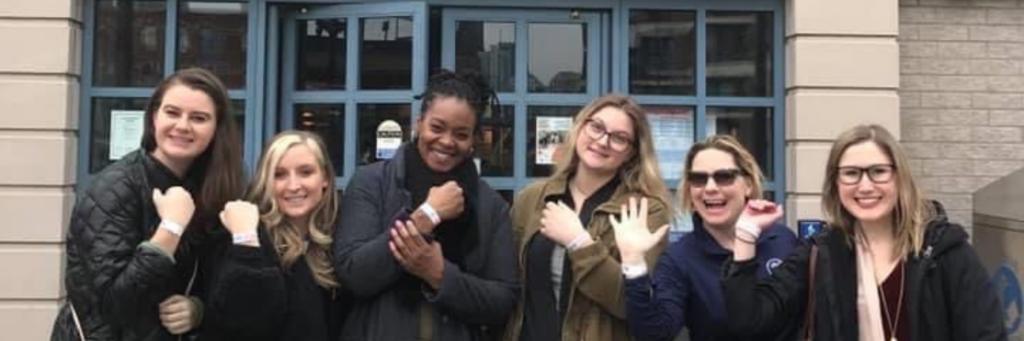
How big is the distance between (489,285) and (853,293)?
111 centimetres

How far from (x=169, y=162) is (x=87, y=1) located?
3872 millimetres

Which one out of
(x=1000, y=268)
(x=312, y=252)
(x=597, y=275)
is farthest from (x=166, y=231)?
(x=1000, y=268)

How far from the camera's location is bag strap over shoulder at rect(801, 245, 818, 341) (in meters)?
2.86

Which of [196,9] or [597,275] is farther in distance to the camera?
[196,9]

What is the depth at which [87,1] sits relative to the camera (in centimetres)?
616

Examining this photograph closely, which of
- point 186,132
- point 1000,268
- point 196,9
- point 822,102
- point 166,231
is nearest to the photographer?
point 166,231

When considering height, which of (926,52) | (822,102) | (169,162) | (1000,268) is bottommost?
(1000,268)

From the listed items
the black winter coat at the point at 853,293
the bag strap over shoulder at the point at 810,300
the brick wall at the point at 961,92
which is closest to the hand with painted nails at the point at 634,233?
the black winter coat at the point at 853,293

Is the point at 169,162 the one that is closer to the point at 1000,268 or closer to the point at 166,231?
the point at 166,231

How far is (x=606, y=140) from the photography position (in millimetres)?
3219

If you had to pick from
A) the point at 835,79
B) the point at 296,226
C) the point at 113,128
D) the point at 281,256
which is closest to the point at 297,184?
the point at 296,226

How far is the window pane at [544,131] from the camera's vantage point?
20.9 ft

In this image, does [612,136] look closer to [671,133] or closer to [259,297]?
[259,297]

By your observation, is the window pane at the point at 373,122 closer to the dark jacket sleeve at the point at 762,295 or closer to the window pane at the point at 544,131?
the window pane at the point at 544,131
